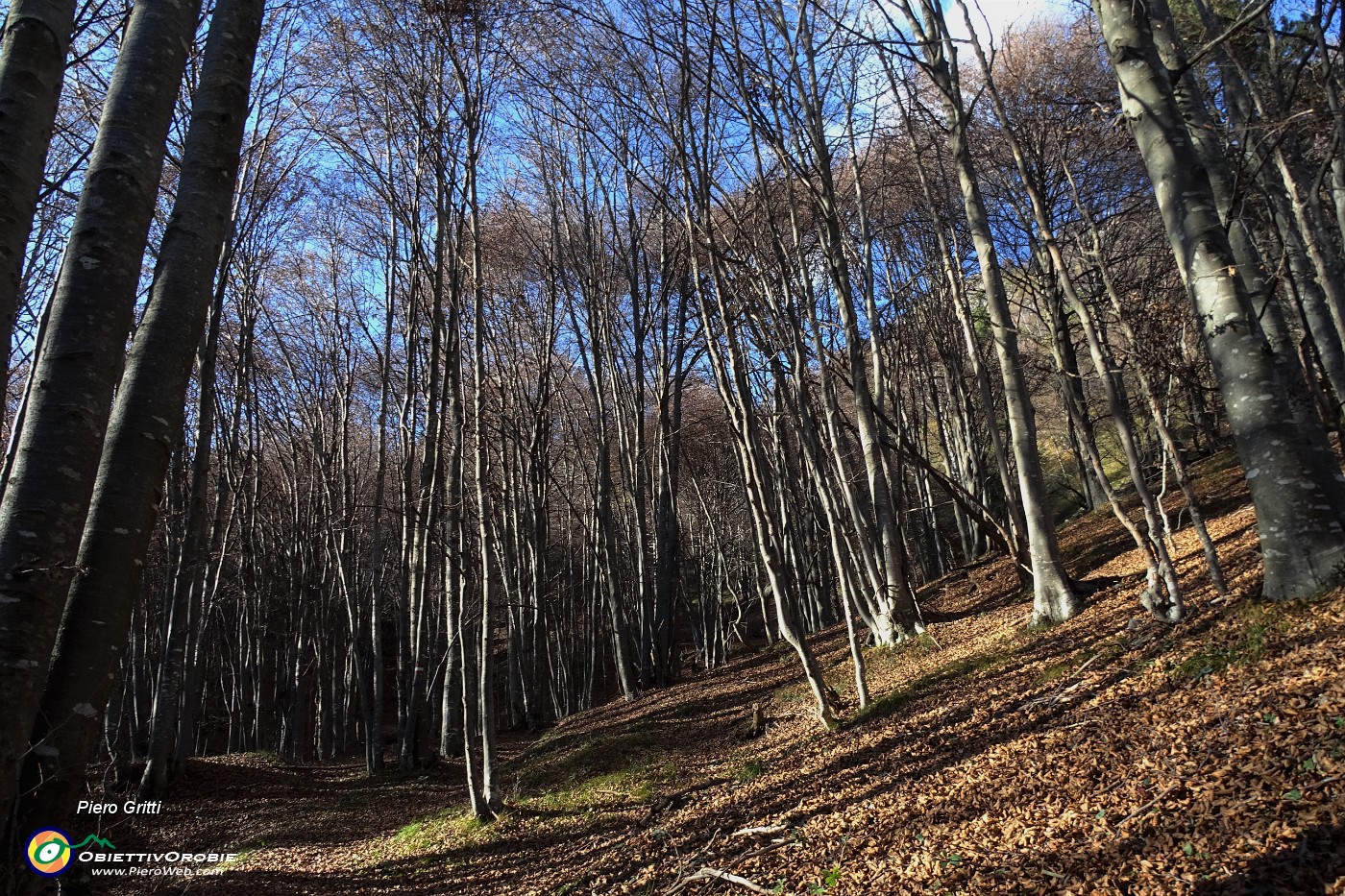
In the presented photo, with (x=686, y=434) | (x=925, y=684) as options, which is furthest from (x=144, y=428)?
(x=686, y=434)

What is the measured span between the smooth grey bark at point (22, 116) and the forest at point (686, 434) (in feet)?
0.05

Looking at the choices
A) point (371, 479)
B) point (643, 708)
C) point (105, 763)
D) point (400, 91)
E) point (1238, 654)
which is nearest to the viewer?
point (1238, 654)

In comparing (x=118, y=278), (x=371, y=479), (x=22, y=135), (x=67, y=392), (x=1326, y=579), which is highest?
(x=371, y=479)

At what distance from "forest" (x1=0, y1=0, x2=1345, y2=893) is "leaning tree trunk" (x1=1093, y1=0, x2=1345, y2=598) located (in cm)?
2

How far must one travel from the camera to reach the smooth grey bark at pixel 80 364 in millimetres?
2094

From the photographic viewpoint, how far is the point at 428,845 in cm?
664

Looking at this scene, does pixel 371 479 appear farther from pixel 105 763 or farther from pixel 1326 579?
pixel 1326 579

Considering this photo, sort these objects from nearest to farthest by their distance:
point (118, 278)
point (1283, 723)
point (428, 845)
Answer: point (118, 278) < point (1283, 723) < point (428, 845)

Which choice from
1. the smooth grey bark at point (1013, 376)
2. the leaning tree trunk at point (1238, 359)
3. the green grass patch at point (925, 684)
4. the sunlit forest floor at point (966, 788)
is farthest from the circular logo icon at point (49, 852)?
the smooth grey bark at point (1013, 376)

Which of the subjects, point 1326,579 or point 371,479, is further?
point 371,479

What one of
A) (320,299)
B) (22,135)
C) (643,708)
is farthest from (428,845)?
Answer: (320,299)

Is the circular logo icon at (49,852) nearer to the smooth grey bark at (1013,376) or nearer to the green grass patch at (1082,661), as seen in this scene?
the green grass patch at (1082,661)

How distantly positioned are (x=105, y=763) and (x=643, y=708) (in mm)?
7699

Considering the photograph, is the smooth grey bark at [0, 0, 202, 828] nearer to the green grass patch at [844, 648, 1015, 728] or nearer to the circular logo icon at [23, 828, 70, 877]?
the circular logo icon at [23, 828, 70, 877]
